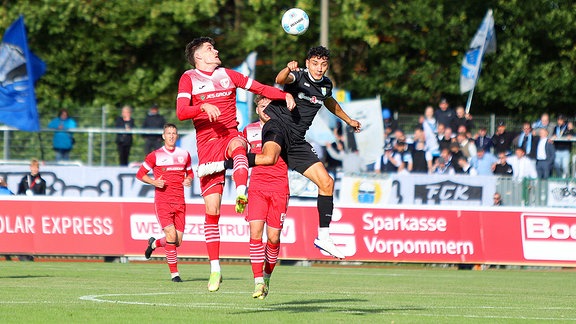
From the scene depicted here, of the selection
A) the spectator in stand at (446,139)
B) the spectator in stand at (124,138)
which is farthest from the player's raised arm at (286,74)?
the spectator in stand at (124,138)

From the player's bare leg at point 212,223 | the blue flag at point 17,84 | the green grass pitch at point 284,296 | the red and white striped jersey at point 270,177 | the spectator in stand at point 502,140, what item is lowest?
the green grass pitch at point 284,296

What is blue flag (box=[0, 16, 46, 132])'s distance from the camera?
25.9 meters

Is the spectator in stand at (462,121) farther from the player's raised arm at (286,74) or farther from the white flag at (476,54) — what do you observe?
the player's raised arm at (286,74)

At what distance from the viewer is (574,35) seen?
37906mm

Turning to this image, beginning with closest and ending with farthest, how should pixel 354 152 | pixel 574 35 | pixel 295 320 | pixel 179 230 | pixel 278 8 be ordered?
pixel 295 320, pixel 179 230, pixel 354 152, pixel 574 35, pixel 278 8

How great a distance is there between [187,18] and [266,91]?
26.7 metres

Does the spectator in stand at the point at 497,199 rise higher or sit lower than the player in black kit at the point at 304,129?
lower

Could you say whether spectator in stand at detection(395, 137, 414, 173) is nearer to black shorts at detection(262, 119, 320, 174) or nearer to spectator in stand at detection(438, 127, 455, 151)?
spectator in stand at detection(438, 127, 455, 151)

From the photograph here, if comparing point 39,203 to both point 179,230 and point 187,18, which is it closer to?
point 179,230

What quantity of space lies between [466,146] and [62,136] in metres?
9.48

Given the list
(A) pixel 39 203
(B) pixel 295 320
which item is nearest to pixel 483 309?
(B) pixel 295 320

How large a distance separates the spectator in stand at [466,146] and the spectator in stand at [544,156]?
4.89ft

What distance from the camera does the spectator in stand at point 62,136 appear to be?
28.9 m

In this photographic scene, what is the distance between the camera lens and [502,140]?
93.2 feet
